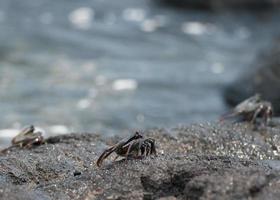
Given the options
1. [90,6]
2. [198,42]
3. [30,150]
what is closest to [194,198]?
[30,150]

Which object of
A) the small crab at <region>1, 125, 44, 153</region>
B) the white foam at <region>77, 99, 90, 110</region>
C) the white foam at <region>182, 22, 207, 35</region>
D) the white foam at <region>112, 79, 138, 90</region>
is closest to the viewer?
the small crab at <region>1, 125, 44, 153</region>

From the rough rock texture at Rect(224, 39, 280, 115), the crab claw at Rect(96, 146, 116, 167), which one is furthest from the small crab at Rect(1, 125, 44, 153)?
the rough rock texture at Rect(224, 39, 280, 115)

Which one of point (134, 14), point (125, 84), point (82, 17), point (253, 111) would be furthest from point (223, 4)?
point (253, 111)

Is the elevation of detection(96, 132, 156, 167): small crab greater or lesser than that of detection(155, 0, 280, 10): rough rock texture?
greater

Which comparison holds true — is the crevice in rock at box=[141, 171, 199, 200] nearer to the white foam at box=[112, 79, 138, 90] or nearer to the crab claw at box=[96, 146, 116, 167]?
the crab claw at box=[96, 146, 116, 167]

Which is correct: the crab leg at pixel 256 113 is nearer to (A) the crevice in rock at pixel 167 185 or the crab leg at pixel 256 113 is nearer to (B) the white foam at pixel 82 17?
(A) the crevice in rock at pixel 167 185

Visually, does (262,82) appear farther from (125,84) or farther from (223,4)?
(223,4)
